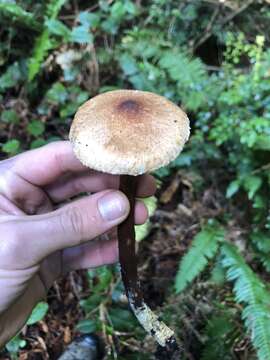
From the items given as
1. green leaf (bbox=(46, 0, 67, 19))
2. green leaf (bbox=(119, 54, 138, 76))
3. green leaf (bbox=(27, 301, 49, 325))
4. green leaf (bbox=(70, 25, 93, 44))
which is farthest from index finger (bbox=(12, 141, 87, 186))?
green leaf (bbox=(46, 0, 67, 19))

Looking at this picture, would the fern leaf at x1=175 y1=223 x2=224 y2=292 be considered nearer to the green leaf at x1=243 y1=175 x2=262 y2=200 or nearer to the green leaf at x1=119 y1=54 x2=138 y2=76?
the green leaf at x1=243 y1=175 x2=262 y2=200

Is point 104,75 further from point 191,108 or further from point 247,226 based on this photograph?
point 247,226

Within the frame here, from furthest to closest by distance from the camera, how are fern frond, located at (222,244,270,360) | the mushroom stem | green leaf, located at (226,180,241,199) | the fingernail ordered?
green leaf, located at (226,180,241,199) < fern frond, located at (222,244,270,360) < the mushroom stem < the fingernail

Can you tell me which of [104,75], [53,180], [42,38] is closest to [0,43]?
[42,38]

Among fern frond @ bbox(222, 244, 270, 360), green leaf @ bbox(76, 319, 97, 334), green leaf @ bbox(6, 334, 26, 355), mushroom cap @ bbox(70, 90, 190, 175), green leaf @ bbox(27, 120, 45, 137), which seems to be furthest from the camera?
green leaf @ bbox(27, 120, 45, 137)

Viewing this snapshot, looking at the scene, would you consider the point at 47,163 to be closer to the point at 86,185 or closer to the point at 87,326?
the point at 86,185

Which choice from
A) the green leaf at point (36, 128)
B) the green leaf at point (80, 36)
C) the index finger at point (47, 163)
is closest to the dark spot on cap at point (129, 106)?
the index finger at point (47, 163)

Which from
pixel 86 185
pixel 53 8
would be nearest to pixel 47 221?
pixel 86 185

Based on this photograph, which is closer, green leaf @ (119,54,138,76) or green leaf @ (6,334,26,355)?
green leaf @ (6,334,26,355)
